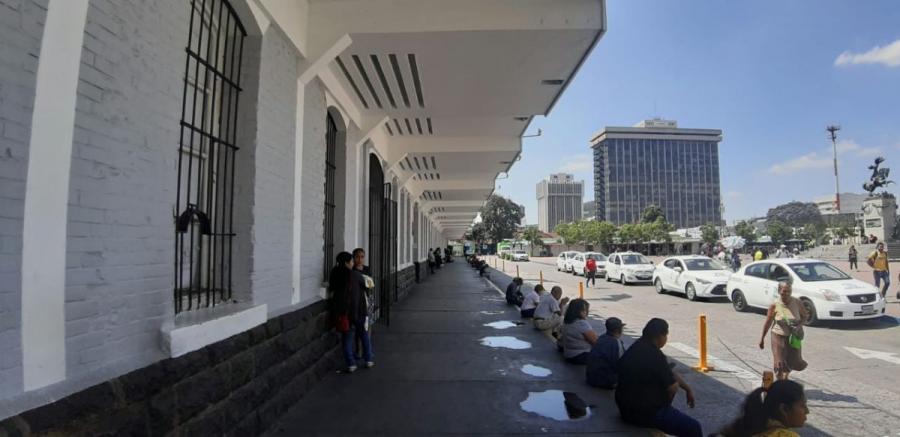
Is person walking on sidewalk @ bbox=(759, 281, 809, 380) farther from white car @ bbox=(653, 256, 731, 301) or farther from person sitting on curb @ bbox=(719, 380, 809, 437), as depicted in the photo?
white car @ bbox=(653, 256, 731, 301)

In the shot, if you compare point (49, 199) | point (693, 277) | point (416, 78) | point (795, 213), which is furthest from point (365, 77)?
point (795, 213)

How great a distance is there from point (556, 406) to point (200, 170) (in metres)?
4.07

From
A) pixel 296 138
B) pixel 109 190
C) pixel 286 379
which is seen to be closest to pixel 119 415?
pixel 109 190

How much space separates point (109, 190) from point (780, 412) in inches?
155

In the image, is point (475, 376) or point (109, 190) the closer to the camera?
point (109, 190)

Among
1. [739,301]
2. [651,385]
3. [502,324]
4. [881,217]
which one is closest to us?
[651,385]

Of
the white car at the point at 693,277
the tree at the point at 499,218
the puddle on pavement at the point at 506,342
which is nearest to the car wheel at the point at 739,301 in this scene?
the white car at the point at 693,277

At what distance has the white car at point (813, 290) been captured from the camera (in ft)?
31.9

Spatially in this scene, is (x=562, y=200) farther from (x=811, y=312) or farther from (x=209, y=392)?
(x=209, y=392)

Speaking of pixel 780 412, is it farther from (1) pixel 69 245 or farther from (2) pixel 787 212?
(2) pixel 787 212

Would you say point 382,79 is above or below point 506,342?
above

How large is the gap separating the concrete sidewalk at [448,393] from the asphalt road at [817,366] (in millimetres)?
1394

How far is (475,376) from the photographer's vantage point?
6.28 m

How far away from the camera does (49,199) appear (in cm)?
223
